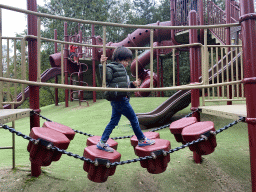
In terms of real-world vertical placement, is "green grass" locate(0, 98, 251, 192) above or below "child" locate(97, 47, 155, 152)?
below

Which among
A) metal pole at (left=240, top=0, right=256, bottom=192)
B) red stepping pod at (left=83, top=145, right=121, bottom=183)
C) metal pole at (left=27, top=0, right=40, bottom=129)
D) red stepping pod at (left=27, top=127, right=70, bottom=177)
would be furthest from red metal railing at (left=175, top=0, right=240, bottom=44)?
red stepping pod at (left=27, top=127, right=70, bottom=177)

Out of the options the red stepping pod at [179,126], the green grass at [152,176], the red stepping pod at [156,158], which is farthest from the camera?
the red stepping pod at [179,126]

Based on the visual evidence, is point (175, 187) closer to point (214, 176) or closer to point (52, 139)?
point (214, 176)

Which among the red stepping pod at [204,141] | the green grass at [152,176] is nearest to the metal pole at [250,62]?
the red stepping pod at [204,141]

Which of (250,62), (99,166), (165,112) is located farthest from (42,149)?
(165,112)

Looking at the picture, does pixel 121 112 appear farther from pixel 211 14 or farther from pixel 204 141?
pixel 211 14

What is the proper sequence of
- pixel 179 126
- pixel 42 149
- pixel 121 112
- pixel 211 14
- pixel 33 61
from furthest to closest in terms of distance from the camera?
pixel 211 14 → pixel 179 126 → pixel 33 61 → pixel 121 112 → pixel 42 149

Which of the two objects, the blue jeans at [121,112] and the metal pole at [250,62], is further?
the blue jeans at [121,112]

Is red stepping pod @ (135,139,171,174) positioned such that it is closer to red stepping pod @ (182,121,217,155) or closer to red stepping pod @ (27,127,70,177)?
red stepping pod @ (182,121,217,155)

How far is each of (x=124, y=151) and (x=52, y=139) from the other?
1.82 m

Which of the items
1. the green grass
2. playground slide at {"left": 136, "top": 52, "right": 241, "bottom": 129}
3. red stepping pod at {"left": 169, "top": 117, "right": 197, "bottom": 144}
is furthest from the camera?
playground slide at {"left": 136, "top": 52, "right": 241, "bottom": 129}

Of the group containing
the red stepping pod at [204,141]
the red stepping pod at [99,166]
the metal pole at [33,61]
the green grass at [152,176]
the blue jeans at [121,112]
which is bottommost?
the green grass at [152,176]

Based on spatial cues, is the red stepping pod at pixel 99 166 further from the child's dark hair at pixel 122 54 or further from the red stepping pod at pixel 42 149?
the child's dark hair at pixel 122 54

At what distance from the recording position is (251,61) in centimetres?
183
